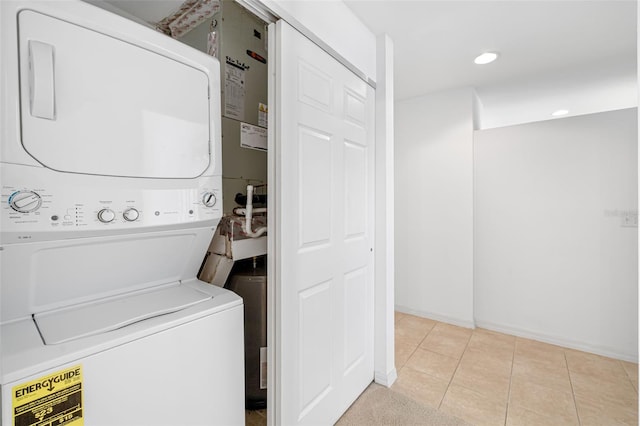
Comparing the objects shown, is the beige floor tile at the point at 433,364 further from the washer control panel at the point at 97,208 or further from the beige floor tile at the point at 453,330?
the washer control panel at the point at 97,208

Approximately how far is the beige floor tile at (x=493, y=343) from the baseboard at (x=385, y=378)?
3.24ft

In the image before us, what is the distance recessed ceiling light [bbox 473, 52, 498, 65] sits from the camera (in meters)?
2.38

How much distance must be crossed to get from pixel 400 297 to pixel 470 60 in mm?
2464

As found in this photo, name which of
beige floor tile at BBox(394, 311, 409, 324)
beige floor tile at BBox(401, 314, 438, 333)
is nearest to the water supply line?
beige floor tile at BBox(401, 314, 438, 333)

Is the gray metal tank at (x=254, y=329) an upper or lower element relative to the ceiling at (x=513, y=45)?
lower

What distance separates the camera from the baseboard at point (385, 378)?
84.1 inches

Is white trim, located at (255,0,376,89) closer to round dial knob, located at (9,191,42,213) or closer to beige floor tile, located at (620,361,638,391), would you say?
round dial knob, located at (9,191,42,213)

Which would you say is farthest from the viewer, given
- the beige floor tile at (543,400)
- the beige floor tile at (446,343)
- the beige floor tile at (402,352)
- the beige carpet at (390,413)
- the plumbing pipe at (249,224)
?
the beige floor tile at (446,343)

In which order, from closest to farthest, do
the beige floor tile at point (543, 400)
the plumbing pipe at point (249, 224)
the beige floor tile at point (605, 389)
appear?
the plumbing pipe at point (249, 224), the beige floor tile at point (543, 400), the beige floor tile at point (605, 389)

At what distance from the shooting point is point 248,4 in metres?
1.26

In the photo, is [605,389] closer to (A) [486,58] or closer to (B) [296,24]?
(A) [486,58]

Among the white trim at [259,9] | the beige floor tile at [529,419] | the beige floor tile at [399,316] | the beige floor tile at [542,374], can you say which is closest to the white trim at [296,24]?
the white trim at [259,9]

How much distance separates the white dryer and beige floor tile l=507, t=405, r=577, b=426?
1612 millimetres

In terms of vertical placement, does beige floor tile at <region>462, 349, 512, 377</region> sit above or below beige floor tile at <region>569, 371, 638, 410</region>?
above
